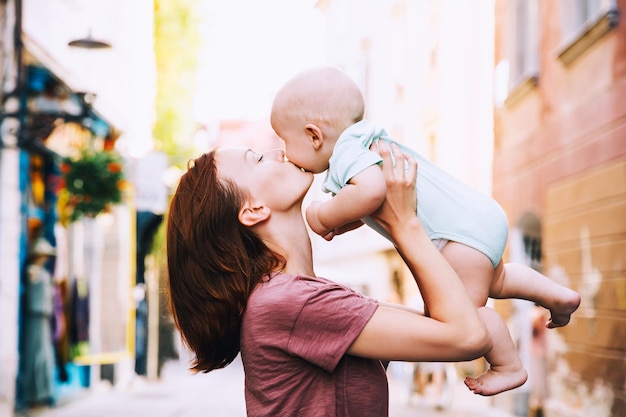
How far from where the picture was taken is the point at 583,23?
419 inches

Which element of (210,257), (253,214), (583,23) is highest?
(583,23)

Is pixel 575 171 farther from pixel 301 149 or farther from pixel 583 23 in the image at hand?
pixel 301 149

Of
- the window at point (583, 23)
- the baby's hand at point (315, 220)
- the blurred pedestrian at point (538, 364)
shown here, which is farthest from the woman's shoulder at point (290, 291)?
the blurred pedestrian at point (538, 364)

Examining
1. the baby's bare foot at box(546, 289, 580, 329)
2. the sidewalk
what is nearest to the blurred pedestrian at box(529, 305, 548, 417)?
the sidewalk

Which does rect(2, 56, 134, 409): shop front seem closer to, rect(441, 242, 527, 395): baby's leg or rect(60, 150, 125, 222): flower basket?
rect(60, 150, 125, 222): flower basket

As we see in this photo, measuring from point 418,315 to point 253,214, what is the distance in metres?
0.47

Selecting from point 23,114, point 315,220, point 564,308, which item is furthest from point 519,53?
point 315,220

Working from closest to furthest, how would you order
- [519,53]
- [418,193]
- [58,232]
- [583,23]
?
[418,193] < [583,23] < [519,53] < [58,232]

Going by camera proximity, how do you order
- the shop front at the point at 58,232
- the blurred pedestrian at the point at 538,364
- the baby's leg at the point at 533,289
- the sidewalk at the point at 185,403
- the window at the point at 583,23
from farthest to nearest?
the sidewalk at the point at 185,403 < the blurred pedestrian at the point at 538,364 < the shop front at the point at 58,232 < the window at the point at 583,23 < the baby's leg at the point at 533,289

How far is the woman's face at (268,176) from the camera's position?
2.52 m

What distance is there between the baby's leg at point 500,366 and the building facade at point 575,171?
654cm

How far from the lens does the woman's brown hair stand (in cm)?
253

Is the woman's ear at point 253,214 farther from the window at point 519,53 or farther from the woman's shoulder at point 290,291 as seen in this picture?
the window at point 519,53

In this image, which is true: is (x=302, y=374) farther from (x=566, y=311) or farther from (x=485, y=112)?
(x=485, y=112)
